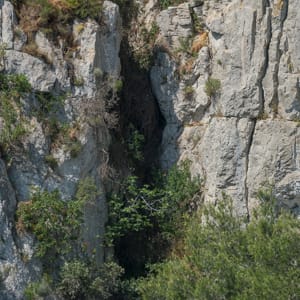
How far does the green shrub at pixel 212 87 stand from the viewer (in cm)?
2375

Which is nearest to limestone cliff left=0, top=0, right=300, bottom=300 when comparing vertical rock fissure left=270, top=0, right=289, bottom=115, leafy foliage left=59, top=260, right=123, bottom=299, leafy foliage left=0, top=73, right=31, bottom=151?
vertical rock fissure left=270, top=0, right=289, bottom=115

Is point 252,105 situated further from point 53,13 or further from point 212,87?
point 53,13

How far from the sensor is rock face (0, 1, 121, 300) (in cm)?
2092

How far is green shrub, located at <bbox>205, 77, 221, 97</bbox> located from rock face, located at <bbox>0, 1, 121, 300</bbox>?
2.19m

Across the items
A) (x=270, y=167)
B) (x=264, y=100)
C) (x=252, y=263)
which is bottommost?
(x=252, y=263)

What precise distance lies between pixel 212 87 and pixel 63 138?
13.1 ft

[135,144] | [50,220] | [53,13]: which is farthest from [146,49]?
[50,220]

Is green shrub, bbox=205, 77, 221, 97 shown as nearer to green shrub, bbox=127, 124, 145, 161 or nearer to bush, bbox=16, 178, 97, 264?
green shrub, bbox=127, 124, 145, 161

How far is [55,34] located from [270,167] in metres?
5.73

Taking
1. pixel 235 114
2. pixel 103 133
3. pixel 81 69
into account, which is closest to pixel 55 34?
pixel 81 69

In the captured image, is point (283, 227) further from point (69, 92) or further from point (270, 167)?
point (69, 92)

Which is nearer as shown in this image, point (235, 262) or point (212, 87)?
point (235, 262)

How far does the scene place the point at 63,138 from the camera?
22047 millimetres

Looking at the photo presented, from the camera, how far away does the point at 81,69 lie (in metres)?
22.7
